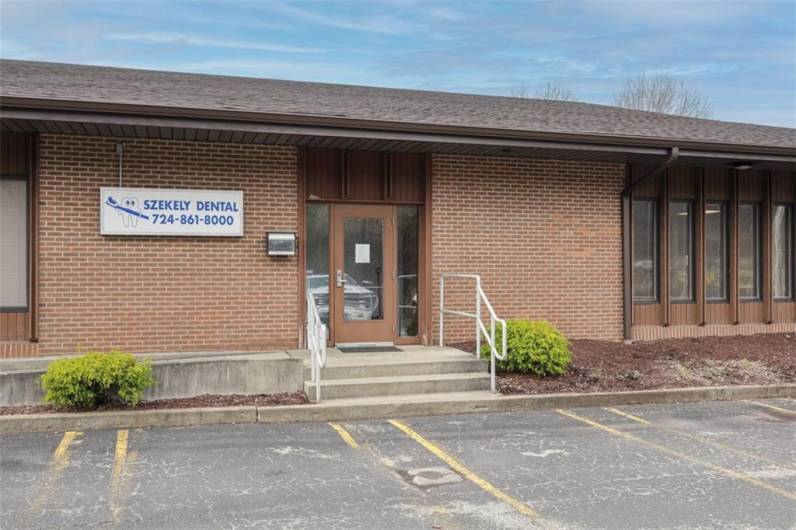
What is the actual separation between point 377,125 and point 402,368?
118 inches

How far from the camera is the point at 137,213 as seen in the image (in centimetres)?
920

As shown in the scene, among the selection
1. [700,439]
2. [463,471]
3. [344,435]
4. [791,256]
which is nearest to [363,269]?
[344,435]

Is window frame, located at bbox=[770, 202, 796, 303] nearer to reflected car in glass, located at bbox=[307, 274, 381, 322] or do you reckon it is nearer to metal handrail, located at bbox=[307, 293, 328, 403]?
reflected car in glass, located at bbox=[307, 274, 381, 322]

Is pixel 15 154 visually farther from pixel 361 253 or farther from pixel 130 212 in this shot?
pixel 361 253

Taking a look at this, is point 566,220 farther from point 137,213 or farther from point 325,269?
point 137,213

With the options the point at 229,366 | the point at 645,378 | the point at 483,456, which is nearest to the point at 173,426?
the point at 229,366

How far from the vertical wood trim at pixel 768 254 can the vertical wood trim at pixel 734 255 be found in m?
0.61

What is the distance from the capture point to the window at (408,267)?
10508mm

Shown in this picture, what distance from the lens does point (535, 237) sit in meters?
11.0

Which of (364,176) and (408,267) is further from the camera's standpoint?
(408,267)

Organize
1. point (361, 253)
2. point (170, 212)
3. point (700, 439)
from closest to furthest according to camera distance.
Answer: point (700, 439) → point (170, 212) → point (361, 253)

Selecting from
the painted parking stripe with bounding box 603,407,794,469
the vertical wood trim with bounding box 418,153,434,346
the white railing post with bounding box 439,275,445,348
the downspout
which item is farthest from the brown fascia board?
the painted parking stripe with bounding box 603,407,794,469

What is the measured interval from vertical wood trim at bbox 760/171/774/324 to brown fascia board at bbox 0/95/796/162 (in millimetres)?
1556

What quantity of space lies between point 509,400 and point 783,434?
2709mm
